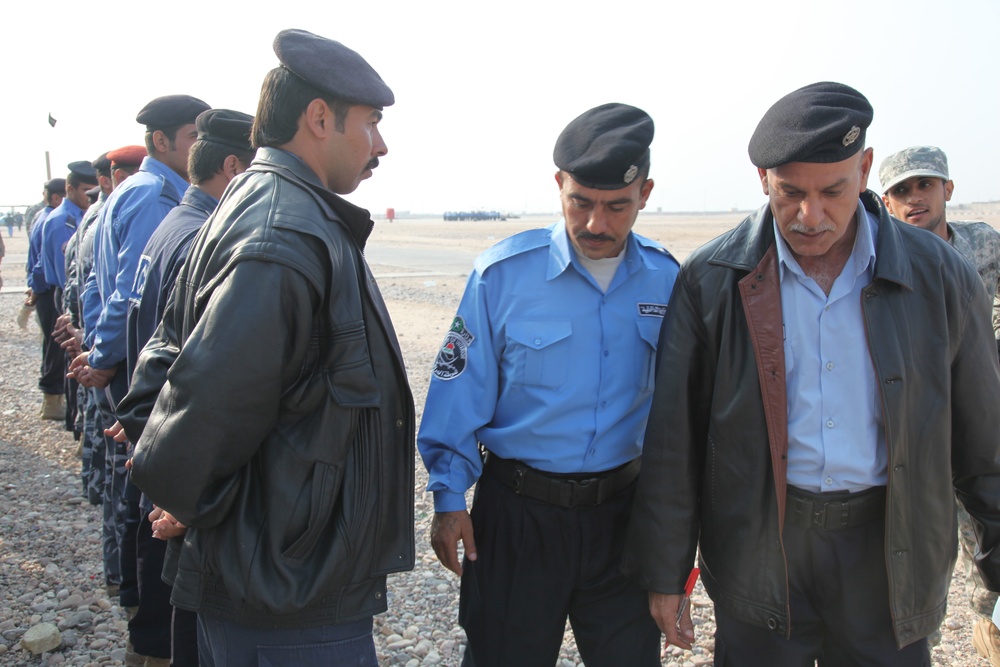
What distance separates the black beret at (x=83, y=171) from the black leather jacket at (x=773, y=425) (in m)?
7.10

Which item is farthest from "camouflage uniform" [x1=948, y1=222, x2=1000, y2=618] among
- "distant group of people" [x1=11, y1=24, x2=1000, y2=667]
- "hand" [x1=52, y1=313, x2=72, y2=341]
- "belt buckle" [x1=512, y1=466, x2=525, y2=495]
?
"hand" [x1=52, y1=313, x2=72, y2=341]

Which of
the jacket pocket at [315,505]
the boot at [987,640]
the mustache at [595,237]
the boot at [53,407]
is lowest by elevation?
the boot at [53,407]

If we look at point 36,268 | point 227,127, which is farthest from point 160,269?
point 36,268

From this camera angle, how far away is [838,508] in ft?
7.45

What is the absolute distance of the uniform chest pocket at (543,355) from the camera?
8.76 ft

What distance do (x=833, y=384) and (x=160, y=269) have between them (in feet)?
8.12

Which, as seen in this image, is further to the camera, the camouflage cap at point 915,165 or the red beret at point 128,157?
the red beret at point 128,157

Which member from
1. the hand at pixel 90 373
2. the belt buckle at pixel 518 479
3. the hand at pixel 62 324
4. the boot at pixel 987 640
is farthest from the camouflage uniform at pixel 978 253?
the hand at pixel 62 324

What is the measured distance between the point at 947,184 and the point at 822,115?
2.34 metres

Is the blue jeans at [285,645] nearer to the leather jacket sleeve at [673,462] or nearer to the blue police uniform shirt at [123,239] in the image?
the leather jacket sleeve at [673,462]

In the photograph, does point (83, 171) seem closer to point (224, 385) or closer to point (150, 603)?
point (150, 603)

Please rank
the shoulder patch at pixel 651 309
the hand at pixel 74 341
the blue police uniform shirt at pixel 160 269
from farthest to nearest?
the hand at pixel 74 341
the blue police uniform shirt at pixel 160 269
the shoulder patch at pixel 651 309

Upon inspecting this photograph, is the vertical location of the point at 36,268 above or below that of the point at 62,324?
below

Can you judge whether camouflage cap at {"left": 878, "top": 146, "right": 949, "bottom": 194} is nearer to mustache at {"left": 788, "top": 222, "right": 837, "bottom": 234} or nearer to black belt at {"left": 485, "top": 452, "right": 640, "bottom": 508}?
mustache at {"left": 788, "top": 222, "right": 837, "bottom": 234}
